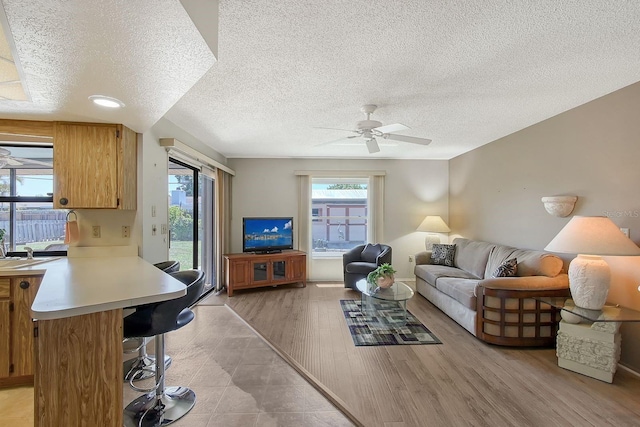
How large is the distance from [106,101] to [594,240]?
12.7 feet

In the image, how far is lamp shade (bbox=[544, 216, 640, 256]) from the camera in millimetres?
2217

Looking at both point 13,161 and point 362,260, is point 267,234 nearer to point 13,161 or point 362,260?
point 362,260

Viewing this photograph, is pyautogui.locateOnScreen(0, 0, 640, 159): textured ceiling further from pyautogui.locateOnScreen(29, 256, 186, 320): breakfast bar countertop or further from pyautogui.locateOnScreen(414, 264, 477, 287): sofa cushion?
pyautogui.locateOnScreen(414, 264, 477, 287): sofa cushion

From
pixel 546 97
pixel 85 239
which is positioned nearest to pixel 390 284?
pixel 546 97

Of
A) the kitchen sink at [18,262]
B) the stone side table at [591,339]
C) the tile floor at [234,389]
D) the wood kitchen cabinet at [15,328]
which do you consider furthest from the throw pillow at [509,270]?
the kitchen sink at [18,262]

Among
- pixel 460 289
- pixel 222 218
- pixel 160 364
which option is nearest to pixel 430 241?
pixel 460 289

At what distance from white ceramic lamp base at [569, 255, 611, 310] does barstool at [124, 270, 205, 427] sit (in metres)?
3.05

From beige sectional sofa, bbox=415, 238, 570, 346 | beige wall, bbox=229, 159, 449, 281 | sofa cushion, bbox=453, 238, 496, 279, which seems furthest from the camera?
beige wall, bbox=229, 159, 449, 281

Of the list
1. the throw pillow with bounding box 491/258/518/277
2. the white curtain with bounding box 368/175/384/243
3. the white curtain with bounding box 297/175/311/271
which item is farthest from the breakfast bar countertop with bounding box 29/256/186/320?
the white curtain with bounding box 368/175/384/243

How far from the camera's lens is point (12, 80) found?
185 cm

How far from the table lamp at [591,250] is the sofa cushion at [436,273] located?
157 centimetres

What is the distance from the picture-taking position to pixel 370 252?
516 centimetres

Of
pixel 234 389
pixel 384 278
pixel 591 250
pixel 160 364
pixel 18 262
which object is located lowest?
pixel 234 389

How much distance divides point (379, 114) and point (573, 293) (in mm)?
2455
